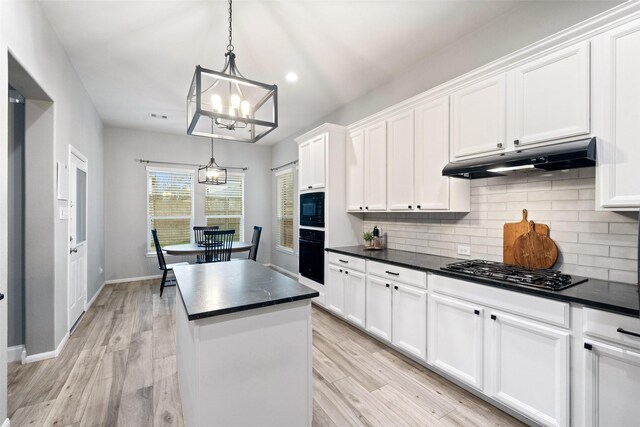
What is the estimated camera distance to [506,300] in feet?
6.13

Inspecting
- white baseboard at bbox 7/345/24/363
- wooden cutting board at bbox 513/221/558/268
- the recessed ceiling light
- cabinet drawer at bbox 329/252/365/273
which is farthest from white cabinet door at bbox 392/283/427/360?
white baseboard at bbox 7/345/24/363

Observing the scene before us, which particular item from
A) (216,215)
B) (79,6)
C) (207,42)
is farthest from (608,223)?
(216,215)

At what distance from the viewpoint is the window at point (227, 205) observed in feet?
20.6

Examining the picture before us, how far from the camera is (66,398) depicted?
6.98 ft

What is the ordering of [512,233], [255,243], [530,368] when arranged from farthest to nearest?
1. [255,243]
2. [512,233]
3. [530,368]

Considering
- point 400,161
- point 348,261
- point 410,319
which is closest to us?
point 410,319

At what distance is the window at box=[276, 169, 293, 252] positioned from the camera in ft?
20.1

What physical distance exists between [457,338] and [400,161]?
179 centimetres

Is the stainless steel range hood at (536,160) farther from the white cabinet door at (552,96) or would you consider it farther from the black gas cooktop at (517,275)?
the black gas cooktop at (517,275)

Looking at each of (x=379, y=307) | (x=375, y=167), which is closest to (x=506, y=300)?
(x=379, y=307)

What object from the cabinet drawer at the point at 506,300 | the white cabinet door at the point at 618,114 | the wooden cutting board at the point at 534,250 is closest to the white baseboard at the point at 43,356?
the cabinet drawer at the point at 506,300

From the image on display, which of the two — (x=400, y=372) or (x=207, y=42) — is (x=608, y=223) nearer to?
(x=400, y=372)

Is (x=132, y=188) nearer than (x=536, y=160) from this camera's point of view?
No

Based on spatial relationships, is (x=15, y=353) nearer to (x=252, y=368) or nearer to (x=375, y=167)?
(x=252, y=368)
